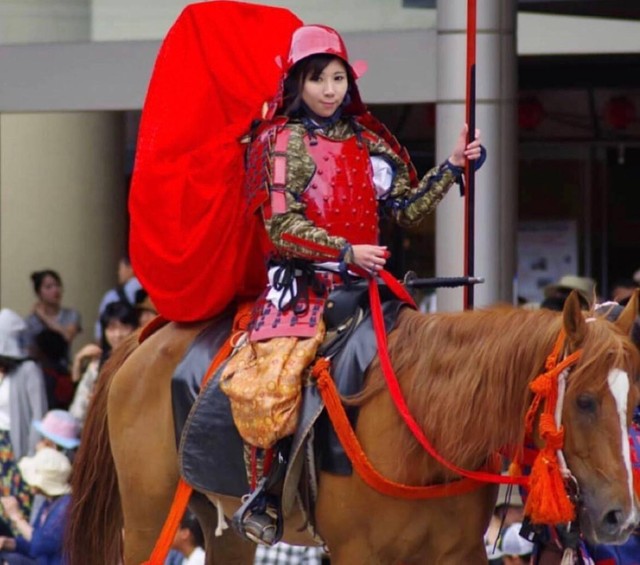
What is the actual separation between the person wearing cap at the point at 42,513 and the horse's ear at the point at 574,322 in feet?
13.7

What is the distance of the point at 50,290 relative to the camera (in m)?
12.0

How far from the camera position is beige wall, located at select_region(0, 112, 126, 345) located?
13703 millimetres

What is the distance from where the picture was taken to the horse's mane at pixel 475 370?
5.03 m

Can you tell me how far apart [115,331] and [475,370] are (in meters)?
4.80

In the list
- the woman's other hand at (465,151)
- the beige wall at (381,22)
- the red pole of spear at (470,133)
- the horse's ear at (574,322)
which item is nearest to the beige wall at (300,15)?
the beige wall at (381,22)

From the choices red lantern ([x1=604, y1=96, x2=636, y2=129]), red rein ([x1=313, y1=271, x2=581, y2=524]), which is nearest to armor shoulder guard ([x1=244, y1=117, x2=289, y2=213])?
red rein ([x1=313, y1=271, x2=581, y2=524])

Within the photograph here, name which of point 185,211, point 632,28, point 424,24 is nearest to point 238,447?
point 185,211

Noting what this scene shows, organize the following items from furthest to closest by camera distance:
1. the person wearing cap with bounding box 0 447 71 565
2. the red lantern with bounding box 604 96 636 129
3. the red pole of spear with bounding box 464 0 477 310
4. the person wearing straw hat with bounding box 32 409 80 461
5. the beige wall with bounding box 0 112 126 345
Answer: the beige wall with bounding box 0 112 126 345, the red lantern with bounding box 604 96 636 129, the person wearing straw hat with bounding box 32 409 80 461, the person wearing cap with bounding box 0 447 71 565, the red pole of spear with bounding box 464 0 477 310

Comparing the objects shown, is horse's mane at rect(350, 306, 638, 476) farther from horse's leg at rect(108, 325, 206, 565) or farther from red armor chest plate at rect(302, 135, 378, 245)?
horse's leg at rect(108, 325, 206, 565)

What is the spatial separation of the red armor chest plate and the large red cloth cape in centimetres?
38

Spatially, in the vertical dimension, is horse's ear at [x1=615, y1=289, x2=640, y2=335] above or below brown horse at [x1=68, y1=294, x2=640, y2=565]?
above

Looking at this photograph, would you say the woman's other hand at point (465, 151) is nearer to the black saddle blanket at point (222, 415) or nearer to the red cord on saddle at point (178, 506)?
the black saddle blanket at point (222, 415)

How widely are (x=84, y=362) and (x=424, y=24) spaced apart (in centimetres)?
307

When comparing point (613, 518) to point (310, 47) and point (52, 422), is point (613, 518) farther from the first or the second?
point (52, 422)
